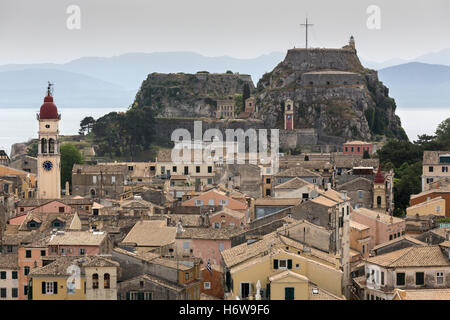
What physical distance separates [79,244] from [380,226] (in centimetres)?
1193

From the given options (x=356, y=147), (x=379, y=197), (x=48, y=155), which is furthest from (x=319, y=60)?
(x=379, y=197)

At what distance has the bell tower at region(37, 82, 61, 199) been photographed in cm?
5178

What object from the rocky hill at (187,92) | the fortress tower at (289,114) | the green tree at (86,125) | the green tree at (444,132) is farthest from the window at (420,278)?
the rocky hill at (187,92)

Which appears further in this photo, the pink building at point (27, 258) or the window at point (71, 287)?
the pink building at point (27, 258)

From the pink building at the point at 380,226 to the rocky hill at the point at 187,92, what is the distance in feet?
237

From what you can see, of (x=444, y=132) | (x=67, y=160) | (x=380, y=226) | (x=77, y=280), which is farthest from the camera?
(x=444, y=132)

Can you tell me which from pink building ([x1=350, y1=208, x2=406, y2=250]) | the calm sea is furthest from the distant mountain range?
pink building ([x1=350, y1=208, x2=406, y2=250])

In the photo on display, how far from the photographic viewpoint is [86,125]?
98.6 meters

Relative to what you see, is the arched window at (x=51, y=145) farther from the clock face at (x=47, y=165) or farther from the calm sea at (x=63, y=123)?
the calm sea at (x=63, y=123)

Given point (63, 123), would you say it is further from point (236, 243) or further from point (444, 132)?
point (236, 243)

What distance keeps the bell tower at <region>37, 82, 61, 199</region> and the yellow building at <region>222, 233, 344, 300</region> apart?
3011 cm

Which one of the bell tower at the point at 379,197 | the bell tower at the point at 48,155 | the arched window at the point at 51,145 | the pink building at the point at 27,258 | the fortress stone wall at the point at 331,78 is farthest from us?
the fortress stone wall at the point at 331,78

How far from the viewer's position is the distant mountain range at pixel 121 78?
91938 millimetres
